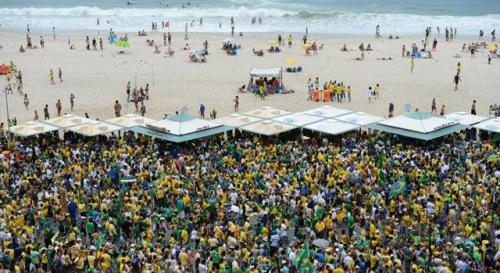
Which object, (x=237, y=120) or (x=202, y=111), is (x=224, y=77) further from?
(x=237, y=120)

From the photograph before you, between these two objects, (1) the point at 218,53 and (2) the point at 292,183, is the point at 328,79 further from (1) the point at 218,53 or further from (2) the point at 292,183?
(2) the point at 292,183

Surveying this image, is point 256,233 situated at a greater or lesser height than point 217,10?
lesser

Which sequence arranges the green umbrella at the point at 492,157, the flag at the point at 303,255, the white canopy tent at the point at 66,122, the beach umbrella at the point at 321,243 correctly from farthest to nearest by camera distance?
1. the white canopy tent at the point at 66,122
2. the green umbrella at the point at 492,157
3. the beach umbrella at the point at 321,243
4. the flag at the point at 303,255

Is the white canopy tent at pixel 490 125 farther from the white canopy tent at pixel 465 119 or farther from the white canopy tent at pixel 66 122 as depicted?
the white canopy tent at pixel 66 122

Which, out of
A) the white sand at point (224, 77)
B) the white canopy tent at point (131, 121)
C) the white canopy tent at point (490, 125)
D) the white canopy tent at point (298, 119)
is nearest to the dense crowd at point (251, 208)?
the white canopy tent at point (490, 125)

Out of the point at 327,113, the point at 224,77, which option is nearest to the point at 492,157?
the point at 327,113

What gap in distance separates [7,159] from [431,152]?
1468 centimetres

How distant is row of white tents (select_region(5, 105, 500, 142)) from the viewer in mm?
23609

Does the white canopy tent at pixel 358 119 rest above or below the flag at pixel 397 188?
above

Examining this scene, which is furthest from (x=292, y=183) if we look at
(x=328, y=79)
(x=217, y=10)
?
(x=217, y=10)

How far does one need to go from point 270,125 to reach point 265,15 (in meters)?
61.8

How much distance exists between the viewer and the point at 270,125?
80.7 ft

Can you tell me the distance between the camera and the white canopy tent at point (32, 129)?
23906mm

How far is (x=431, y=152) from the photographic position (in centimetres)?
2292
